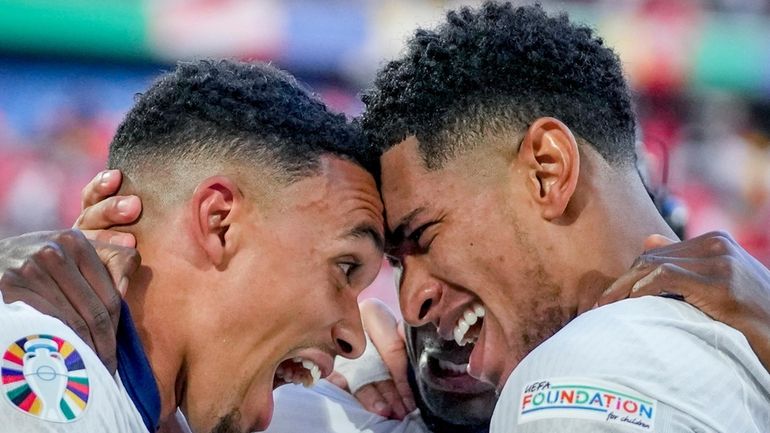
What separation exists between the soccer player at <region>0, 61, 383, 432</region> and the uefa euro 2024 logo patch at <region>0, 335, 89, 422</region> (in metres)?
0.46

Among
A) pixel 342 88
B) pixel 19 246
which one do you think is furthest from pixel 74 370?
pixel 342 88

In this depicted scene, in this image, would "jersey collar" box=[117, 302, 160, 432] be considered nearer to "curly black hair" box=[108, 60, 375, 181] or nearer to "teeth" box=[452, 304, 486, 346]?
"curly black hair" box=[108, 60, 375, 181]

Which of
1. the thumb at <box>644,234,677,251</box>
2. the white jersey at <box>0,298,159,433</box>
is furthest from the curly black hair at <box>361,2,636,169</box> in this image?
the white jersey at <box>0,298,159,433</box>

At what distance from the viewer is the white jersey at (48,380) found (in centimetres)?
179

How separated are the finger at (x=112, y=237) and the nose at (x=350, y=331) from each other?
0.53m

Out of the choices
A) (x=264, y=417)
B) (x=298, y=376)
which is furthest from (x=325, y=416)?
(x=264, y=417)

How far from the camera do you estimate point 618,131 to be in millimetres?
2639

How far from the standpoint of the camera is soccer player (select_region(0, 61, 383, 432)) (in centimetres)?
248

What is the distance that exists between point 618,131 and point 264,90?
82 centimetres

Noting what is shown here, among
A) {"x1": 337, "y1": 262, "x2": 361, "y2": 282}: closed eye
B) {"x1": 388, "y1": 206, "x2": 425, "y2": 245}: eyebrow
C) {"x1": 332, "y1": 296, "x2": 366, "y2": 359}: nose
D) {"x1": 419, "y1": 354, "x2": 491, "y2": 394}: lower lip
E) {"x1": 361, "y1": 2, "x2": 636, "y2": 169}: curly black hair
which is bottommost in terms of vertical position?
{"x1": 332, "y1": 296, "x2": 366, "y2": 359}: nose

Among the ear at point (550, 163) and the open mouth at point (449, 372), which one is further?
the open mouth at point (449, 372)

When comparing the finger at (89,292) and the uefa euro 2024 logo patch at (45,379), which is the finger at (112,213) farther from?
the uefa euro 2024 logo patch at (45,379)

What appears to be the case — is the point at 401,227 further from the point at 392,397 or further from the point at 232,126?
the point at 392,397

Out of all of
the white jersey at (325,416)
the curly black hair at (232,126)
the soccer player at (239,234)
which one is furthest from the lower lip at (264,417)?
the curly black hair at (232,126)
